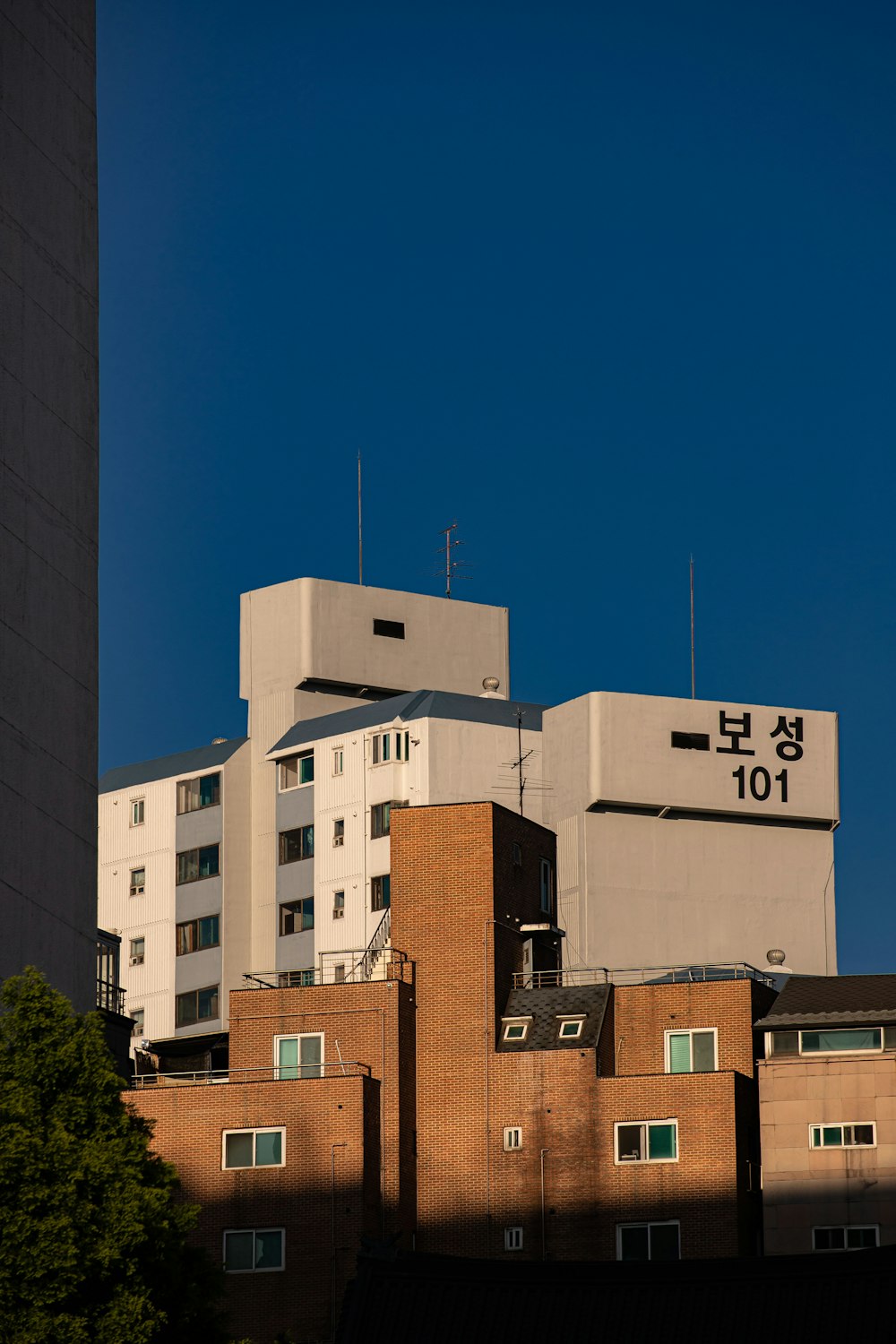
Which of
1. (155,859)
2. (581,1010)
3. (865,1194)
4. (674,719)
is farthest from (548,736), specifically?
(865,1194)

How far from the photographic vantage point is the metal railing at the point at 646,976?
95438 millimetres

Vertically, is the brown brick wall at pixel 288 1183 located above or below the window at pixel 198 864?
below

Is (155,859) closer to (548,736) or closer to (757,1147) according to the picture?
(548,736)

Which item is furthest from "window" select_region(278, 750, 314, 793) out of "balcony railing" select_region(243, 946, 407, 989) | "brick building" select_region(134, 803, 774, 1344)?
"brick building" select_region(134, 803, 774, 1344)

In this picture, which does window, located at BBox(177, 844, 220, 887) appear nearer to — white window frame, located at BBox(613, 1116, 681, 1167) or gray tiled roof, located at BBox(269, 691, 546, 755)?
gray tiled roof, located at BBox(269, 691, 546, 755)

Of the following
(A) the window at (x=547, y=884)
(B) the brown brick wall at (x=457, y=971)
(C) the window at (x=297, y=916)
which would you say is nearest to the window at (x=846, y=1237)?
(B) the brown brick wall at (x=457, y=971)

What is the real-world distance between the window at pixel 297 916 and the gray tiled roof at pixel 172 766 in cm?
868

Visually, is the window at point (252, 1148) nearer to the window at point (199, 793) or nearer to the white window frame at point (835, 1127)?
the white window frame at point (835, 1127)

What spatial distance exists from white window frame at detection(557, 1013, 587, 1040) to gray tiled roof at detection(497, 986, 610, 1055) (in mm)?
68

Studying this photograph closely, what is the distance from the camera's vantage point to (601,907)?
12900 cm

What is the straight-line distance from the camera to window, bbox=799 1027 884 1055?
88812mm

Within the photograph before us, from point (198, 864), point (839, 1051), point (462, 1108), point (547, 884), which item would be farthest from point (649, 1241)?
point (198, 864)

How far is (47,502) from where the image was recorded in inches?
3469

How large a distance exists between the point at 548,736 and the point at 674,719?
20.4ft
